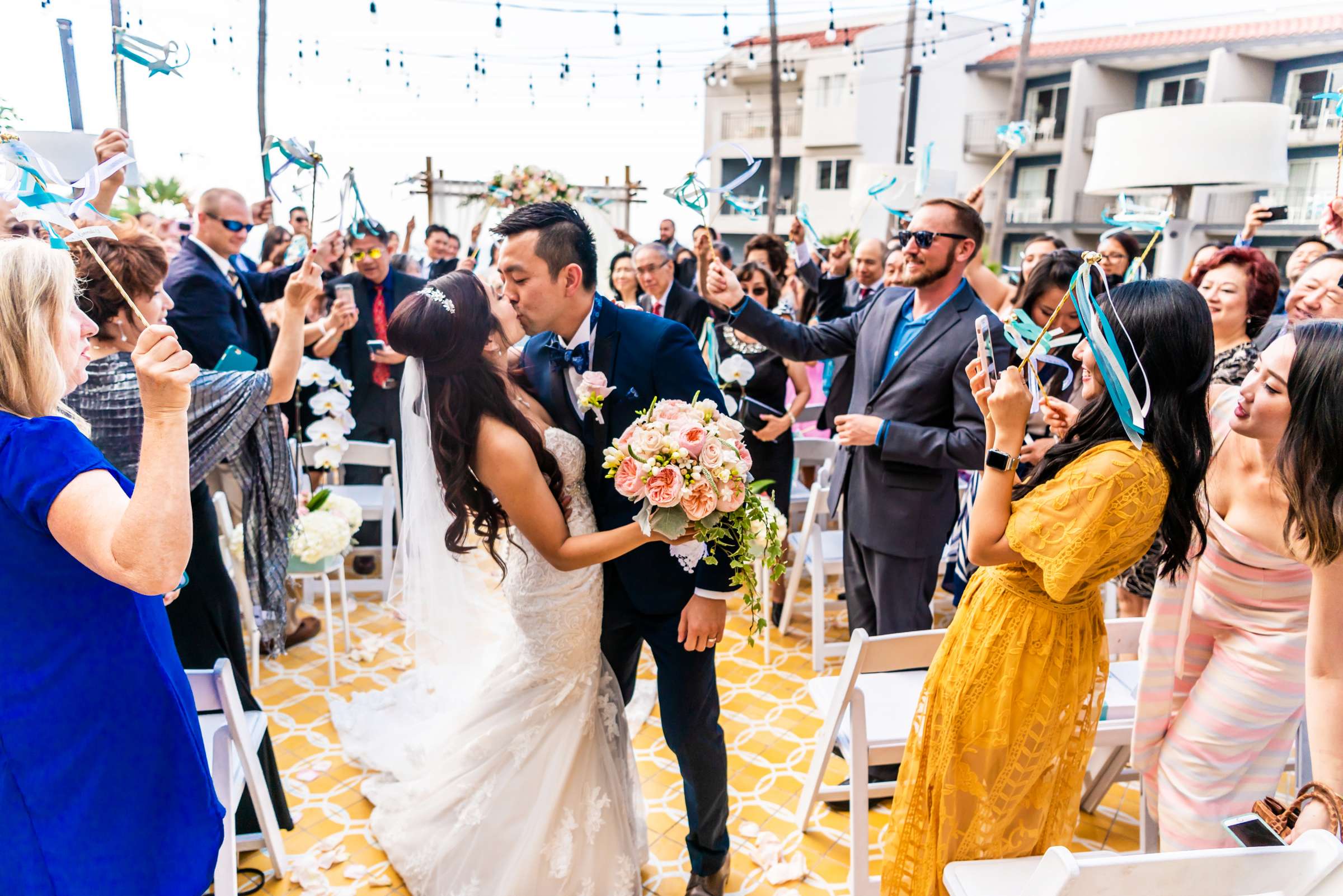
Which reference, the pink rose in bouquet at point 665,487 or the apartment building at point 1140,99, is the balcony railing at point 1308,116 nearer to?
the apartment building at point 1140,99

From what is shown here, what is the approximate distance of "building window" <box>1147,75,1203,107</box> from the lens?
16016 millimetres

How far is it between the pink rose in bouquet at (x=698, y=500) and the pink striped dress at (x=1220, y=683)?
1.16 meters

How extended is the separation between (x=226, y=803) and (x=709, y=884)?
1.40 metres

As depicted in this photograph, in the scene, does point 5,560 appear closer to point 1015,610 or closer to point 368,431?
point 1015,610

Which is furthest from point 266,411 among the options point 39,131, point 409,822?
point 409,822

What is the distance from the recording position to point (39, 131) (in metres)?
2.74

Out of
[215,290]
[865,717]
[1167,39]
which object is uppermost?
[1167,39]

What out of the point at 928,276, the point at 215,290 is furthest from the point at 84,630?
the point at 928,276

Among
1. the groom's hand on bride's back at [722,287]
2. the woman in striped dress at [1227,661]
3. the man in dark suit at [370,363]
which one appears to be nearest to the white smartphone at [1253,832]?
the woman in striped dress at [1227,661]

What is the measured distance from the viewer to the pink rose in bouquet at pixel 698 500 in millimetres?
1847

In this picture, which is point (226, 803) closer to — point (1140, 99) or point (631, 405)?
point (631, 405)

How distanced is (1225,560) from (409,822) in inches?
97.1

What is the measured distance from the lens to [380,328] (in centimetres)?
538

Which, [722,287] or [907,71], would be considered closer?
[722,287]
